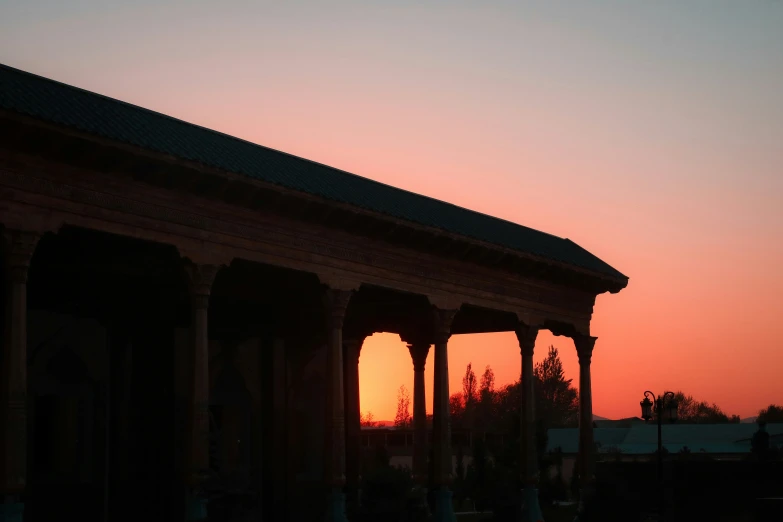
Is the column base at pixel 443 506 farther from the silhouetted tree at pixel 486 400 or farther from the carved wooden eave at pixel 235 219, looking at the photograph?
Answer: the silhouetted tree at pixel 486 400

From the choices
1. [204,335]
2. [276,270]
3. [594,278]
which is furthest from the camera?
[594,278]

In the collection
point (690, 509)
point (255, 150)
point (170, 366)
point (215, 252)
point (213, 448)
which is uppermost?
point (255, 150)

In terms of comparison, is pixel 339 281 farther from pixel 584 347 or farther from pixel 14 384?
pixel 584 347

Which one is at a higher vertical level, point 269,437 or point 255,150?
point 255,150

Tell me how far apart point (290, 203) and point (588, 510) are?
49.5ft

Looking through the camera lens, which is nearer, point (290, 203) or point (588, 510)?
point (290, 203)

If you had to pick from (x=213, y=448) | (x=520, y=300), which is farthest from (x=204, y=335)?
(x=520, y=300)

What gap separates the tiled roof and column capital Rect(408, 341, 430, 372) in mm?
4038

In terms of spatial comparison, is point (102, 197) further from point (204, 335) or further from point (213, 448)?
point (213, 448)

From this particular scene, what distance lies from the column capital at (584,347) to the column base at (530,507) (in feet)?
15.3

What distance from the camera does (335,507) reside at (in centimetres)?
2270

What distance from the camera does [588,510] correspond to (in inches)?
1286

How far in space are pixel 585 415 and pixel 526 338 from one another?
13.9ft

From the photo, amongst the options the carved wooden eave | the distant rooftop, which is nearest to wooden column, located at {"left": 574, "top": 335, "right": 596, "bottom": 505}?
the carved wooden eave
